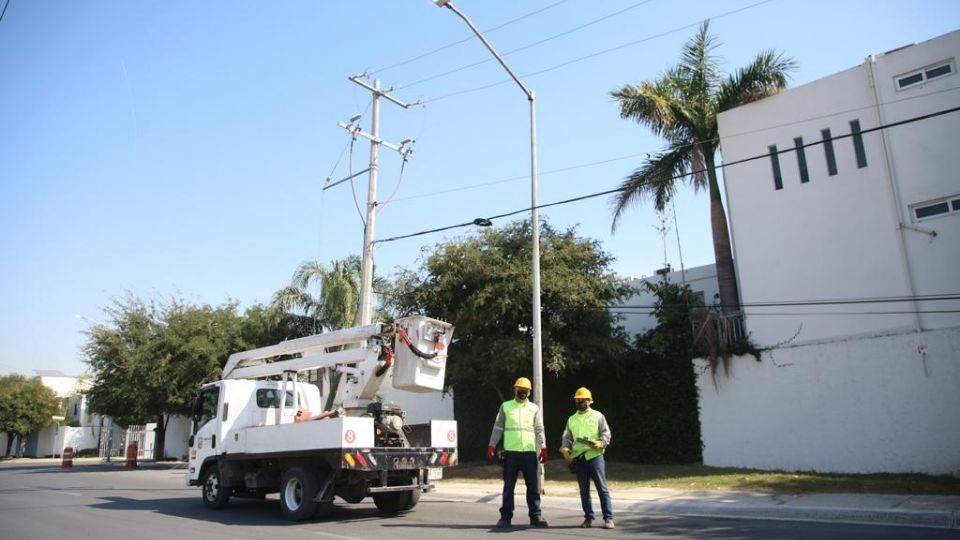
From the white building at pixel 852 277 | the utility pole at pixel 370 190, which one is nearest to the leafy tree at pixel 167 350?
the utility pole at pixel 370 190

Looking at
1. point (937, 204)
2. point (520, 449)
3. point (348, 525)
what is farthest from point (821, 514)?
point (937, 204)

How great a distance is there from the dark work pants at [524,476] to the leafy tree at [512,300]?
9.04 metres

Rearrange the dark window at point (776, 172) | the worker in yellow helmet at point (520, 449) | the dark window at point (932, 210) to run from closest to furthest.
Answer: the worker in yellow helmet at point (520, 449), the dark window at point (932, 210), the dark window at point (776, 172)

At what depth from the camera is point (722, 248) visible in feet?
62.4

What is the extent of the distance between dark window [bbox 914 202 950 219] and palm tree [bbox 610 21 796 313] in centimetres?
479

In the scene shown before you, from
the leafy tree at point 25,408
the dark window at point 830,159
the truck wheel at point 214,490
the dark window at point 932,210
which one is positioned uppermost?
the dark window at point 830,159

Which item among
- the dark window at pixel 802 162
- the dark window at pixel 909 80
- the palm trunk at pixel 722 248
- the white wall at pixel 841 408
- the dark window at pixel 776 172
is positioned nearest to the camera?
the white wall at pixel 841 408

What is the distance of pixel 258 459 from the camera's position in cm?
1077

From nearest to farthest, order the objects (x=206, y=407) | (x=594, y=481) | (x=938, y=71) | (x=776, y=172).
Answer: (x=594, y=481) < (x=206, y=407) < (x=938, y=71) < (x=776, y=172)

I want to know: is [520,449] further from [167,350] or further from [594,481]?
[167,350]

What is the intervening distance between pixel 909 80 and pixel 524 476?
48.7 feet

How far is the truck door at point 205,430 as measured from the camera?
11836mm

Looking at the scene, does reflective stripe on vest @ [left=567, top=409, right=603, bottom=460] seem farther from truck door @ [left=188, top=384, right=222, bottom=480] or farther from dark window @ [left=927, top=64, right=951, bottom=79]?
dark window @ [left=927, top=64, right=951, bottom=79]

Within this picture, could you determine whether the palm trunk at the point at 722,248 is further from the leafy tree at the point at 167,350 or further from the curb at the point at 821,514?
the leafy tree at the point at 167,350
